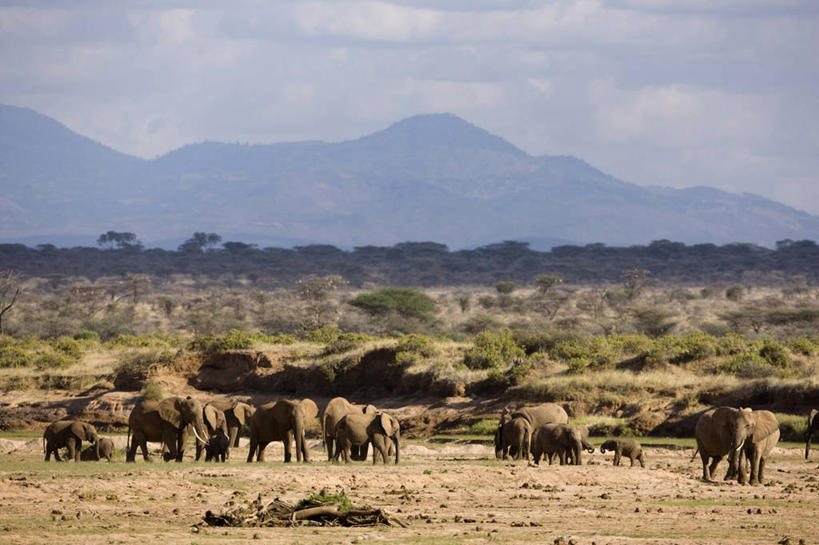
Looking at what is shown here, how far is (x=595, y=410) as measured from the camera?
3575cm

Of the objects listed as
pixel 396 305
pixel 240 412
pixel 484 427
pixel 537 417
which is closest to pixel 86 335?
pixel 396 305

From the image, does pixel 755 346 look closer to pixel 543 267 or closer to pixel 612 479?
pixel 612 479

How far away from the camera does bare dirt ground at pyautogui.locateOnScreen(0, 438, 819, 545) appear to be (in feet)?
50.5

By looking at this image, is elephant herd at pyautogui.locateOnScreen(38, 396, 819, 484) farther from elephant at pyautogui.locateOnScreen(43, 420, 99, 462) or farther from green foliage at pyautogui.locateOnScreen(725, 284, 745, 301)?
green foliage at pyautogui.locateOnScreen(725, 284, 745, 301)

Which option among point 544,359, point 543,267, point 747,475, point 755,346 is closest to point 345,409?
point 747,475

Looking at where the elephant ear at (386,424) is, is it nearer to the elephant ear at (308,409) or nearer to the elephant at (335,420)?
the elephant at (335,420)

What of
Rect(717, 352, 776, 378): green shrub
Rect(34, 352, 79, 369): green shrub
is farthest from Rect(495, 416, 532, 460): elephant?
Rect(34, 352, 79, 369): green shrub

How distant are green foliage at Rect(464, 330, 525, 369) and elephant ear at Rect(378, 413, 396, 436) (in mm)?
16519

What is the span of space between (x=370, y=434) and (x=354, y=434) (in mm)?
339

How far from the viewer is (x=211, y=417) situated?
27.6 meters

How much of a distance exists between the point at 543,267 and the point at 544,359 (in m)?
114

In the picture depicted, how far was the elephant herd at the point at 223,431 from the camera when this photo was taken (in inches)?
979

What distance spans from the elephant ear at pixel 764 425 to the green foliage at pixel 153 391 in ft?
74.2

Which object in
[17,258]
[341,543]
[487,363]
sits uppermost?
[17,258]
